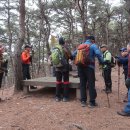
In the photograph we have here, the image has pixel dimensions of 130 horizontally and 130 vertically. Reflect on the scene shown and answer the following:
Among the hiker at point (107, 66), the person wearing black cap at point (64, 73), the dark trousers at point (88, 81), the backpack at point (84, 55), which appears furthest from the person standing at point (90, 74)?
the hiker at point (107, 66)

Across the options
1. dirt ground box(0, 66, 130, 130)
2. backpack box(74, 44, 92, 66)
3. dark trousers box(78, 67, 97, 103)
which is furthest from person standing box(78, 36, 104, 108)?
dirt ground box(0, 66, 130, 130)

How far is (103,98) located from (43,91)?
2413mm

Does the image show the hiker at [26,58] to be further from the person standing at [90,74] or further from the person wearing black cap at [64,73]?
the person standing at [90,74]

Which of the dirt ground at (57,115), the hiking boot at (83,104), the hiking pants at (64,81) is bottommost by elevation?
the dirt ground at (57,115)

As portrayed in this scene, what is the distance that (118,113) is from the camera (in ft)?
21.8

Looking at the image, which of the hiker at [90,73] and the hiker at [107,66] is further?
the hiker at [107,66]

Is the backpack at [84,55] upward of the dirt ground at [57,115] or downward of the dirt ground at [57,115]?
upward

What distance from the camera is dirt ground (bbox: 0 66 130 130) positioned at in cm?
579

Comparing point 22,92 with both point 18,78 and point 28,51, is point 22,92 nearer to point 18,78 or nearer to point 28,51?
point 18,78

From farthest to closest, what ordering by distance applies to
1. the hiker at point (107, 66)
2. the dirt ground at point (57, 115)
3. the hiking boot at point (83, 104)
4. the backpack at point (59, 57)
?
the hiker at point (107, 66)
the backpack at point (59, 57)
the hiking boot at point (83, 104)
the dirt ground at point (57, 115)

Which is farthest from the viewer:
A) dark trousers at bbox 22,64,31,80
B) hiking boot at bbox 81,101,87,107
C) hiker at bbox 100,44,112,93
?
dark trousers at bbox 22,64,31,80

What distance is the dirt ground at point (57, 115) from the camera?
19.0 ft

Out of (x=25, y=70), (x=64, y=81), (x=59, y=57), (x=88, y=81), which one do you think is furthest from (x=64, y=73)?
(x=25, y=70)

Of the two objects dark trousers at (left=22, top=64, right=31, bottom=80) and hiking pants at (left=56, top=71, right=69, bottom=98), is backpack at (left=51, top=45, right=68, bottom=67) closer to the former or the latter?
hiking pants at (left=56, top=71, right=69, bottom=98)
